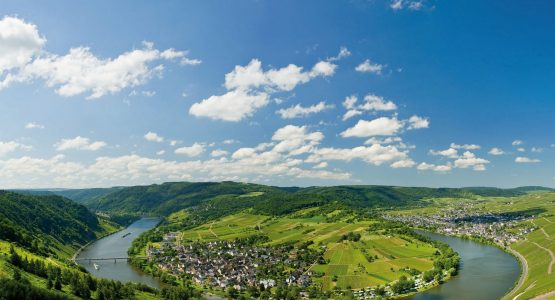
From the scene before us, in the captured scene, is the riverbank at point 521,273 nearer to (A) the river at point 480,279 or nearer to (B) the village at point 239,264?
(A) the river at point 480,279

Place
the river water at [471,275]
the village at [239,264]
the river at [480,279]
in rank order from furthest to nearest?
the village at [239,264] < the river water at [471,275] < the river at [480,279]

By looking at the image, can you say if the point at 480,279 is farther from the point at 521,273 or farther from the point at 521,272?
the point at 521,272

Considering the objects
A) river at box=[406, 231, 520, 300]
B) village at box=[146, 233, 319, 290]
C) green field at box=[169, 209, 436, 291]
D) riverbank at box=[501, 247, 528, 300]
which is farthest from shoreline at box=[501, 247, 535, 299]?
village at box=[146, 233, 319, 290]

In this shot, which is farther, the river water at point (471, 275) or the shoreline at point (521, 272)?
the river water at point (471, 275)

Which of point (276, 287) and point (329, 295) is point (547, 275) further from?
Answer: point (276, 287)

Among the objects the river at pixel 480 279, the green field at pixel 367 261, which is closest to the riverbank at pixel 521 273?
the river at pixel 480 279

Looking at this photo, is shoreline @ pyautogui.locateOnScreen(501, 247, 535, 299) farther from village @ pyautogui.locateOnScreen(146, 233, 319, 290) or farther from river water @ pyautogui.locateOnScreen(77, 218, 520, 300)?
village @ pyautogui.locateOnScreen(146, 233, 319, 290)
